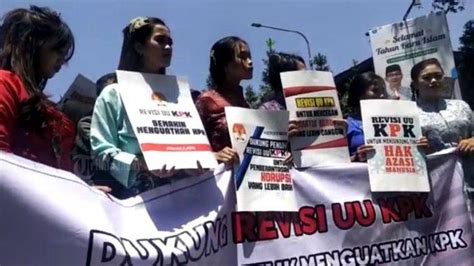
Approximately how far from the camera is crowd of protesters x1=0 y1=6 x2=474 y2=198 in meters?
3.56

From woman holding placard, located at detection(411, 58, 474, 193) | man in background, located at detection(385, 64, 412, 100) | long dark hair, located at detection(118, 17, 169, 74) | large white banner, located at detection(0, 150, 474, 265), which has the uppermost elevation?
long dark hair, located at detection(118, 17, 169, 74)

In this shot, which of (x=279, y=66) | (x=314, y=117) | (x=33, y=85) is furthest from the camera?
(x=279, y=66)

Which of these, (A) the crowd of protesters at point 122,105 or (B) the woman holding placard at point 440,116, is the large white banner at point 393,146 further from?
(B) the woman holding placard at point 440,116

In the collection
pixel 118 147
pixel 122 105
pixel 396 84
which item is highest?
pixel 396 84

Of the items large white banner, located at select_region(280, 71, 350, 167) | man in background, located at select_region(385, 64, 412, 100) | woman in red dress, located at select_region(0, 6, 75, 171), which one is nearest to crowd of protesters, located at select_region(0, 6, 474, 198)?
woman in red dress, located at select_region(0, 6, 75, 171)

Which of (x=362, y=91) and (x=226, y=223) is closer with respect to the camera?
(x=226, y=223)

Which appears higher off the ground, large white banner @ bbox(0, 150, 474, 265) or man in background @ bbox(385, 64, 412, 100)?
man in background @ bbox(385, 64, 412, 100)

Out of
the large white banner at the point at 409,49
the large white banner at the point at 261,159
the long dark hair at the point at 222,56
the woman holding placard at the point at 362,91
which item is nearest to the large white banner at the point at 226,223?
the large white banner at the point at 261,159

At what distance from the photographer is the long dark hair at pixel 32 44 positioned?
3.54 m

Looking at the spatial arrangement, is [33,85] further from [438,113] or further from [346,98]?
[346,98]

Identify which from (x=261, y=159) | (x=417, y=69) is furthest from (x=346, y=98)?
(x=261, y=159)

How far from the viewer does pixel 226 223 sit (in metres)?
4.24

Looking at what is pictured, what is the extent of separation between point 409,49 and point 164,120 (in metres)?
2.39

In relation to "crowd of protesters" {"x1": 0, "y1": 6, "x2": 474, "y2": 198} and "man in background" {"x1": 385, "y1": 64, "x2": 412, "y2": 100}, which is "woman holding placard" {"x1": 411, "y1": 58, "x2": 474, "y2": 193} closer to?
"crowd of protesters" {"x1": 0, "y1": 6, "x2": 474, "y2": 198}
